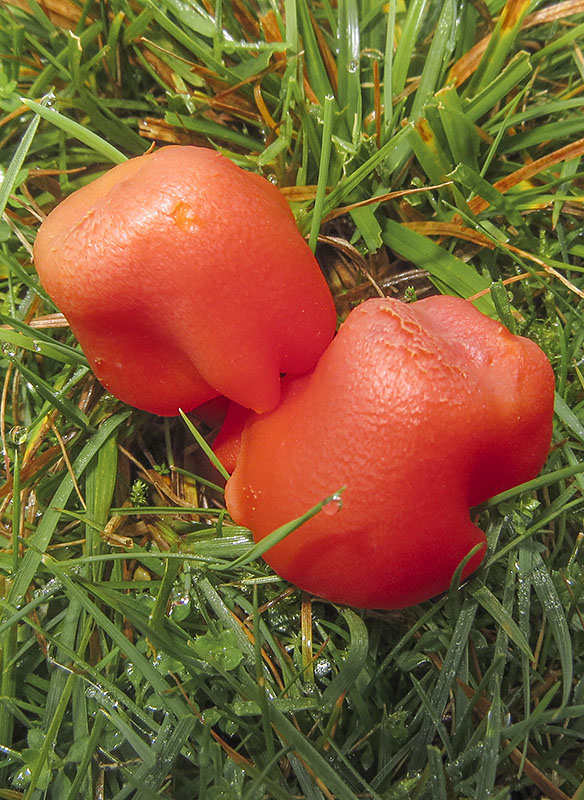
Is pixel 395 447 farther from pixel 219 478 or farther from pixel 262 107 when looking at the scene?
pixel 262 107

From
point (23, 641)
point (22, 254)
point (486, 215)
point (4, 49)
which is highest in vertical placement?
point (4, 49)

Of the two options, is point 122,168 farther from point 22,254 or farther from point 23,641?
point 23,641

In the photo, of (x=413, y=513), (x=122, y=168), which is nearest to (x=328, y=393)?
(x=413, y=513)

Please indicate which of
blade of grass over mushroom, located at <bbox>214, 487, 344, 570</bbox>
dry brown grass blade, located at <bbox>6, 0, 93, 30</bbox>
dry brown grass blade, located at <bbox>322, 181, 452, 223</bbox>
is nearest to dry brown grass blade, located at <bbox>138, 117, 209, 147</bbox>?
dry brown grass blade, located at <bbox>6, 0, 93, 30</bbox>

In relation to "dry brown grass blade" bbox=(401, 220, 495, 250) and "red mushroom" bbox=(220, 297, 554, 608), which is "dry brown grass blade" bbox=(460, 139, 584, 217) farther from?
"red mushroom" bbox=(220, 297, 554, 608)

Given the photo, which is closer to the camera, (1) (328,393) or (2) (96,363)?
(1) (328,393)

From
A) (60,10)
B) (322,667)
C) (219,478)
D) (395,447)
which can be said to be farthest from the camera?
(60,10)

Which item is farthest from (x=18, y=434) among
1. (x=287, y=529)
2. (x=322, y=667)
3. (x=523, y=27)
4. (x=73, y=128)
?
(x=523, y=27)
